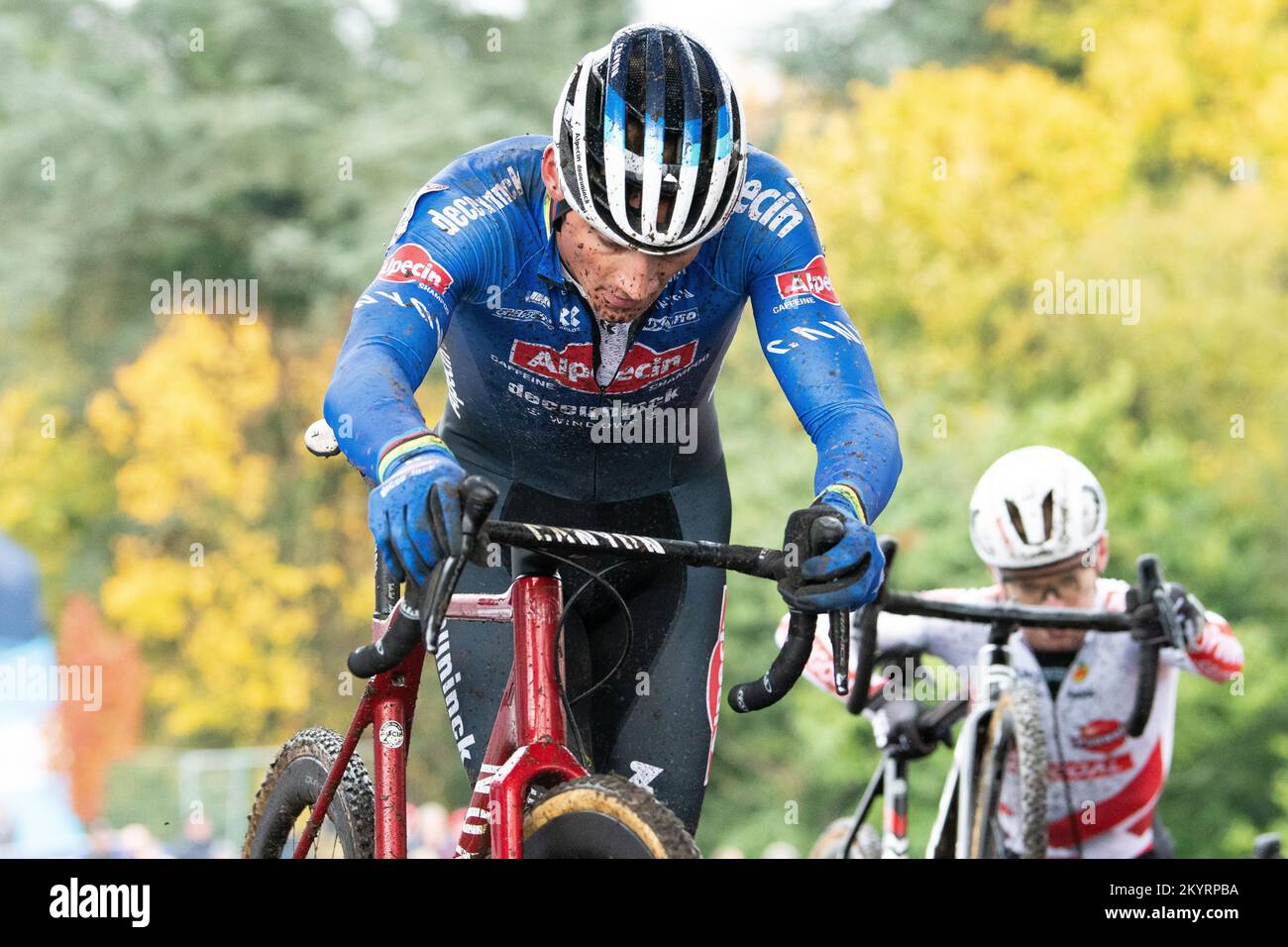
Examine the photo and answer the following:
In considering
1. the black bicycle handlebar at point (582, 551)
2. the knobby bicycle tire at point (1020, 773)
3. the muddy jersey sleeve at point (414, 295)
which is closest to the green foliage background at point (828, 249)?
the knobby bicycle tire at point (1020, 773)

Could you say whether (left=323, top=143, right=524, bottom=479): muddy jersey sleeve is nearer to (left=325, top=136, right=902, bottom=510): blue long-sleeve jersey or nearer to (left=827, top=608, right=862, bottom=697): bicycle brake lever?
(left=325, top=136, right=902, bottom=510): blue long-sleeve jersey

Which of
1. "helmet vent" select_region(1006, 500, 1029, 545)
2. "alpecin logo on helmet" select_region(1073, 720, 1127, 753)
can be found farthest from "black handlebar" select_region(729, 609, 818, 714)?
"alpecin logo on helmet" select_region(1073, 720, 1127, 753)

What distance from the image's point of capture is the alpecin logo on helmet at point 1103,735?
6664 mm

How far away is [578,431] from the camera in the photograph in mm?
4129

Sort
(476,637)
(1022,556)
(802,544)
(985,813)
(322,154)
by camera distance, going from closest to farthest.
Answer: (802,544) → (476,637) → (985,813) → (1022,556) → (322,154)

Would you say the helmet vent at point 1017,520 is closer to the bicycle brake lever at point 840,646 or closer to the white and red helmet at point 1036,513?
the white and red helmet at point 1036,513

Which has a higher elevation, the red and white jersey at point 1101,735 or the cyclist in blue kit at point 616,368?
the cyclist in blue kit at point 616,368

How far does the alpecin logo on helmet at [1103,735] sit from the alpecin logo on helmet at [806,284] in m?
3.32

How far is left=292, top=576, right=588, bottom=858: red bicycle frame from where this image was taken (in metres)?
3.21

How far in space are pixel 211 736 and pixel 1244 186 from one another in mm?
18217

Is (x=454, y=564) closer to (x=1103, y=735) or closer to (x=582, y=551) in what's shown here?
(x=582, y=551)

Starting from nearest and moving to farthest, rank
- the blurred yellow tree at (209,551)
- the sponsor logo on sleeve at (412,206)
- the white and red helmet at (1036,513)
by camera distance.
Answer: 1. the sponsor logo on sleeve at (412,206)
2. the white and red helmet at (1036,513)
3. the blurred yellow tree at (209,551)
